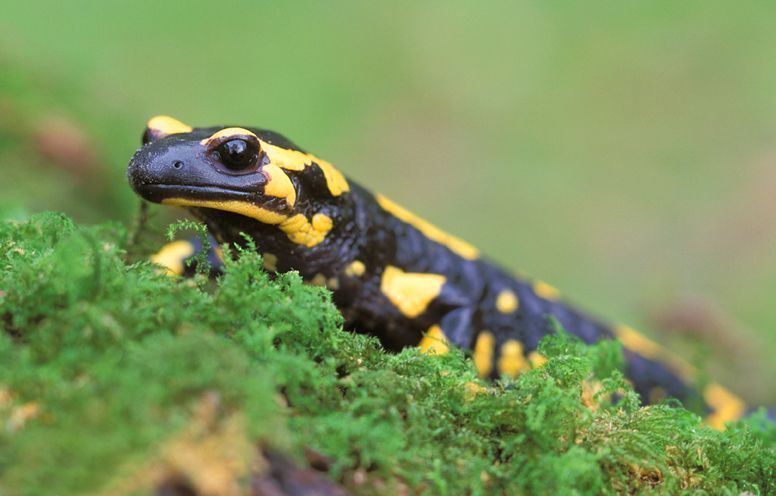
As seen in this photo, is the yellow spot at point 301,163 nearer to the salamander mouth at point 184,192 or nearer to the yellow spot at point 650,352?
the salamander mouth at point 184,192

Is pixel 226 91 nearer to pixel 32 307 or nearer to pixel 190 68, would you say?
pixel 190 68

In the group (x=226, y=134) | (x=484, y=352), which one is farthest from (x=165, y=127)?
(x=484, y=352)

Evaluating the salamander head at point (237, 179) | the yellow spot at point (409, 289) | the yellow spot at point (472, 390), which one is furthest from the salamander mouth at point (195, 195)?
the yellow spot at point (472, 390)

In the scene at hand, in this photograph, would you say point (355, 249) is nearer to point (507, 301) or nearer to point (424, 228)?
point (424, 228)

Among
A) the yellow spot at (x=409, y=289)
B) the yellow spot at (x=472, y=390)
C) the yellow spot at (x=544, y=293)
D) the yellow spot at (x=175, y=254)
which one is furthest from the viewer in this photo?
the yellow spot at (x=544, y=293)

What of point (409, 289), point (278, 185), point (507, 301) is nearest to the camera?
point (278, 185)

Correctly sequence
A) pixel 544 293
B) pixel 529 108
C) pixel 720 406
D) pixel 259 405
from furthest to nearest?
pixel 529 108, pixel 720 406, pixel 544 293, pixel 259 405
